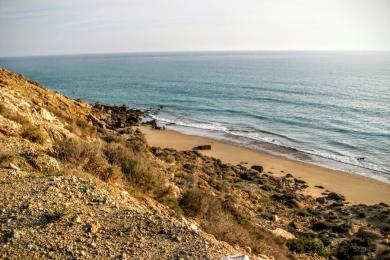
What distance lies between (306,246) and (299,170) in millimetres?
16981

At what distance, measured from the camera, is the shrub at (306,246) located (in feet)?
49.6

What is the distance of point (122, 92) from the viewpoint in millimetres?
78438

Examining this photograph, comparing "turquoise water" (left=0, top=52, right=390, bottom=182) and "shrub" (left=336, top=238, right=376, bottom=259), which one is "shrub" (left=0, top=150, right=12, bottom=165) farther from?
"turquoise water" (left=0, top=52, right=390, bottom=182)

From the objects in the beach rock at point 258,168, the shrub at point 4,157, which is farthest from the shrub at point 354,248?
the shrub at point 4,157

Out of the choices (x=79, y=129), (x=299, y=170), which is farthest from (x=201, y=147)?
(x=79, y=129)

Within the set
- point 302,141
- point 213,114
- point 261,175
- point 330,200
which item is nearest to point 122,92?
point 213,114

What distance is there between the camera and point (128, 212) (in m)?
8.46

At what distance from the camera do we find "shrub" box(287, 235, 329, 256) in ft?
49.6

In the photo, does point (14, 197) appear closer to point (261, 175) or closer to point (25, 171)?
point (25, 171)

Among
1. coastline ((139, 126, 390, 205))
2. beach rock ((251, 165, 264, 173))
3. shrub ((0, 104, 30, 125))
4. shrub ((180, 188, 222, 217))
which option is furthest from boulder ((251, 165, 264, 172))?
shrub ((0, 104, 30, 125))

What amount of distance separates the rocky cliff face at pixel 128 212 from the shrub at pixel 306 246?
5 cm

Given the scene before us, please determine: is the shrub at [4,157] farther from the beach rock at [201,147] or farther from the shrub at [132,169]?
the beach rock at [201,147]

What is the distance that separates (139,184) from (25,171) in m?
4.06

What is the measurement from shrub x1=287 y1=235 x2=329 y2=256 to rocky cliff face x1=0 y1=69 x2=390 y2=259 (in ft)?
0.18
